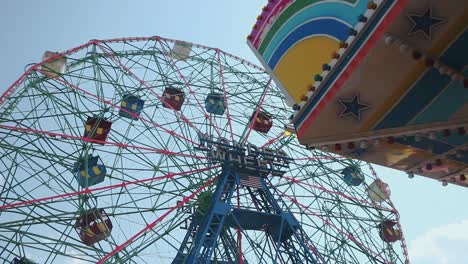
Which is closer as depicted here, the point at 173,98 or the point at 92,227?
the point at 92,227

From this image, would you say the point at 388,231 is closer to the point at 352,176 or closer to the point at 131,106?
the point at 352,176

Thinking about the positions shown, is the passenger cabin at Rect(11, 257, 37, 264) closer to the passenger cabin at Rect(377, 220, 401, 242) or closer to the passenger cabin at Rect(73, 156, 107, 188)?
the passenger cabin at Rect(73, 156, 107, 188)

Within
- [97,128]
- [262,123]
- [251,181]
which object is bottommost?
[97,128]

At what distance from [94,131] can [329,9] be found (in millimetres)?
11160

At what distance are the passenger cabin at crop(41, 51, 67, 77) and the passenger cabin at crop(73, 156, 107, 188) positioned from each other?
3916mm

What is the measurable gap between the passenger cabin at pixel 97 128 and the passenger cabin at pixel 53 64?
8.35 ft

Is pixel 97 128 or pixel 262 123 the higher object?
pixel 262 123

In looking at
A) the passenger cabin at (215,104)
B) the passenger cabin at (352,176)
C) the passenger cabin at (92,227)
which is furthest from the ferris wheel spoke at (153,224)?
the passenger cabin at (352,176)

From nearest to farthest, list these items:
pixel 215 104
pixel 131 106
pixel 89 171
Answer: pixel 89 171
pixel 131 106
pixel 215 104

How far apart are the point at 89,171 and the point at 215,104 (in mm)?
6125

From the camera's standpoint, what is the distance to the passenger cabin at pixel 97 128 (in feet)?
48.7

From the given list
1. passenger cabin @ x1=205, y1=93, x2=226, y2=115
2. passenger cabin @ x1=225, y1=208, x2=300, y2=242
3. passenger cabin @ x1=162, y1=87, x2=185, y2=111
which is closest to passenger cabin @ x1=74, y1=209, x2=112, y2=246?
passenger cabin @ x1=225, y1=208, x2=300, y2=242

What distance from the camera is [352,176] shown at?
66.3 feet

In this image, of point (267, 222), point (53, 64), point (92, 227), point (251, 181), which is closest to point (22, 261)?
point (92, 227)
